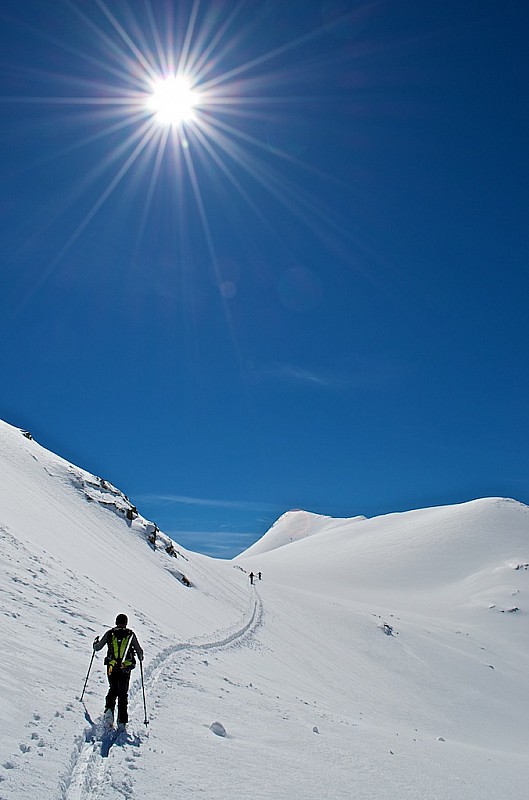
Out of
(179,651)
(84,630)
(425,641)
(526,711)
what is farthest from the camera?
(425,641)

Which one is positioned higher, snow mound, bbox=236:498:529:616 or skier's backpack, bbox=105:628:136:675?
snow mound, bbox=236:498:529:616

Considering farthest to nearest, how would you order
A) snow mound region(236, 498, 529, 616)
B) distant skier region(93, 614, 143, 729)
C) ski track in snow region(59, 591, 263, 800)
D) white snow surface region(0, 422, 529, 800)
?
1. snow mound region(236, 498, 529, 616)
2. distant skier region(93, 614, 143, 729)
3. white snow surface region(0, 422, 529, 800)
4. ski track in snow region(59, 591, 263, 800)

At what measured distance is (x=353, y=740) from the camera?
39.9 feet

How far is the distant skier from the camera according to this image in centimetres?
836

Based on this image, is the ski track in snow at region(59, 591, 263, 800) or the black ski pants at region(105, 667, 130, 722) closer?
the ski track in snow at region(59, 591, 263, 800)

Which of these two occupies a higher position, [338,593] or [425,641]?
[338,593]

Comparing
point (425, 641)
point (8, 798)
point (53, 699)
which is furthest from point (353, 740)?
point (425, 641)

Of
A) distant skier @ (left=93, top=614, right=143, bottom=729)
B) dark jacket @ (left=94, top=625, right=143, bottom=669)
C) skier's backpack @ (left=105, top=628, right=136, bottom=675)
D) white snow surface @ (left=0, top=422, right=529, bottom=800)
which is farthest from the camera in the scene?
dark jacket @ (left=94, top=625, right=143, bottom=669)

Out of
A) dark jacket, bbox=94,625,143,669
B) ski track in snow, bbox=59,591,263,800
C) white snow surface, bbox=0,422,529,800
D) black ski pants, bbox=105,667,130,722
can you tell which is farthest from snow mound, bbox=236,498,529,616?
black ski pants, bbox=105,667,130,722

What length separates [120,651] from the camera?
29.1ft

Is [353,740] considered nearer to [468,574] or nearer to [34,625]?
[34,625]

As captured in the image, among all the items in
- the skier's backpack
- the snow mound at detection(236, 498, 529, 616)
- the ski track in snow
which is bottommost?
the ski track in snow

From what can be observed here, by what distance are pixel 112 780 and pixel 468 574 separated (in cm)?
7745

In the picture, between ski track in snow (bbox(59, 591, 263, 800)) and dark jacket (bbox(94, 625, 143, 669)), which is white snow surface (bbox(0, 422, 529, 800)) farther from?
dark jacket (bbox(94, 625, 143, 669))
